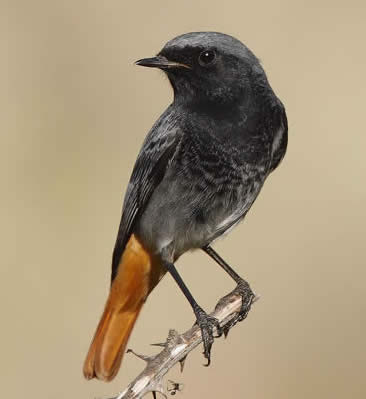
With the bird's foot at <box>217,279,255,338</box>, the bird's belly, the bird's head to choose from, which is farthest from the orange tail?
the bird's head

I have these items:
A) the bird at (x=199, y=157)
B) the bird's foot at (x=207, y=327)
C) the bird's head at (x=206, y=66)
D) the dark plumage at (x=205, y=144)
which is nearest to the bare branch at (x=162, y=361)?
the bird's foot at (x=207, y=327)

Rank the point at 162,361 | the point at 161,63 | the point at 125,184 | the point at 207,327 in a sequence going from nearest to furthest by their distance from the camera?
1. the point at 162,361
2. the point at 207,327
3. the point at 161,63
4. the point at 125,184

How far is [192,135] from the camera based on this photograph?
274 inches

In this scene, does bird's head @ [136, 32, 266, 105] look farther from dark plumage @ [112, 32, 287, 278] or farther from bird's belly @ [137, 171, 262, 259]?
bird's belly @ [137, 171, 262, 259]

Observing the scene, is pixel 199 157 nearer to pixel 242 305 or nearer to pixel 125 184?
pixel 242 305

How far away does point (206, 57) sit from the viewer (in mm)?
7074

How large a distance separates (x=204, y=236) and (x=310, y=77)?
361 centimetres

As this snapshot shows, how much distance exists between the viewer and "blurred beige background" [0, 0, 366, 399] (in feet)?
29.8

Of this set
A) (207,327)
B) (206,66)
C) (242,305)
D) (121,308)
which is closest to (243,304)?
(242,305)

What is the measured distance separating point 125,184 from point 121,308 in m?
2.51

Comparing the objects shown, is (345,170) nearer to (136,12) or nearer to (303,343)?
(303,343)

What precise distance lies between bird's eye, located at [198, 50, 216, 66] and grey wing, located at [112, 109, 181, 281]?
1.25 feet

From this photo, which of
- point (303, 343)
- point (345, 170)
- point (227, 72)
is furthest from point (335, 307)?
point (227, 72)

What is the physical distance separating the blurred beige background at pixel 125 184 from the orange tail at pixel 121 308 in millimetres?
1290
